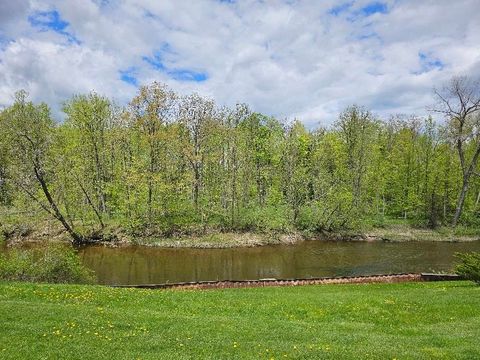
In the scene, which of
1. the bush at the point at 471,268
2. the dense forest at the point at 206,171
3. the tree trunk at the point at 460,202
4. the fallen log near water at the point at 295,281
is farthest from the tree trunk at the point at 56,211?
the tree trunk at the point at 460,202

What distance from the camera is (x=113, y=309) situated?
15523 mm

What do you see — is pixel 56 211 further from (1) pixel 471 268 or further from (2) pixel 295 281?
(1) pixel 471 268

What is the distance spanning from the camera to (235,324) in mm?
14250

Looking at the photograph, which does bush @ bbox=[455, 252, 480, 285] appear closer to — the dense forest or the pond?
the pond

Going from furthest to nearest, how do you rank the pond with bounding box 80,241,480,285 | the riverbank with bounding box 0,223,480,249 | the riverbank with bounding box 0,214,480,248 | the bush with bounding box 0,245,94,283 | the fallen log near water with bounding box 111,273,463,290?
1. the riverbank with bounding box 0,214,480,248
2. the riverbank with bounding box 0,223,480,249
3. the pond with bounding box 80,241,480,285
4. the fallen log near water with bounding box 111,273,463,290
5. the bush with bounding box 0,245,94,283

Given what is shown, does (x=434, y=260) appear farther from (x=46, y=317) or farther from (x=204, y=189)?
(x=46, y=317)

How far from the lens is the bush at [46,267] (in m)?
22.5

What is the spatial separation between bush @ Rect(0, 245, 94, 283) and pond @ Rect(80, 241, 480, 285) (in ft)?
18.1

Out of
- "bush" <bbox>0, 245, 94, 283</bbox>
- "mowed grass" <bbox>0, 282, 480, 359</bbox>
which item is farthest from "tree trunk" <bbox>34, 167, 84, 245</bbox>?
"mowed grass" <bbox>0, 282, 480, 359</bbox>

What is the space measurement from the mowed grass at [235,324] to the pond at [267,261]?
11.7 metres

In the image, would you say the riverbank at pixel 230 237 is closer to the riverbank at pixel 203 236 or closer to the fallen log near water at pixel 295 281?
the riverbank at pixel 203 236

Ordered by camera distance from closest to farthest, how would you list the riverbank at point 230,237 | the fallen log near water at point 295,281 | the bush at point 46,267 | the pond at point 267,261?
1. the bush at point 46,267
2. the fallen log near water at point 295,281
3. the pond at point 267,261
4. the riverbank at point 230,237

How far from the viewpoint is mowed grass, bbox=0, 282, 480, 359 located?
11.3m

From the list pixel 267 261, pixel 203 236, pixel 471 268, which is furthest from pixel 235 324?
pixel 203 236
